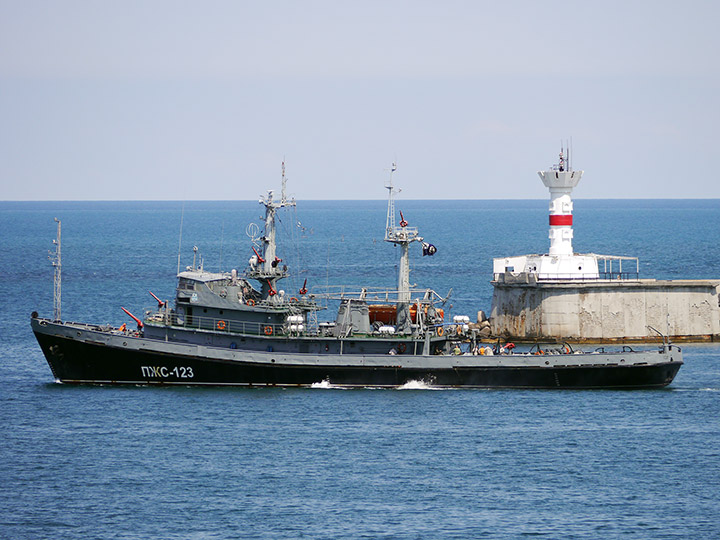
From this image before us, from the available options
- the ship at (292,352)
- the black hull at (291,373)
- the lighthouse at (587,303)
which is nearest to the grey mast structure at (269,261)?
the ship at (292,352)

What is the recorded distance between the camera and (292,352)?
52562mm

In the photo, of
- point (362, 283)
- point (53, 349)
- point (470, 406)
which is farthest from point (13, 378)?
point (362, 283)

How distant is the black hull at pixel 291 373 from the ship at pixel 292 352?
4 cm

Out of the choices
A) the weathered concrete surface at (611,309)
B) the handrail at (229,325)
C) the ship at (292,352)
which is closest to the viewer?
the ship at (292,352)

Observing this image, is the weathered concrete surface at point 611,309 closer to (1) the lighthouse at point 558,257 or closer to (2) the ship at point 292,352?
(1) the lighthouse at point 558,257

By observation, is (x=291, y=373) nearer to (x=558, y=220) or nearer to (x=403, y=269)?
(x=403, y=269)

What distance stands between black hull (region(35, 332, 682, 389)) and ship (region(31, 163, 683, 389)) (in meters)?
0.04

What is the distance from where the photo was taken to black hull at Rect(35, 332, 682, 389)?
52.1 metres

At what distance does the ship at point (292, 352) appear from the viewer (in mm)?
52000

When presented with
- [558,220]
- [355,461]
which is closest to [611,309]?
[558,220]

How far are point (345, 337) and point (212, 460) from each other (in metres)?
12.6

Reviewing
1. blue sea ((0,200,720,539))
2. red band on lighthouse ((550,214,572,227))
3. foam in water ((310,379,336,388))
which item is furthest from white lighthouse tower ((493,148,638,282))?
foam in water ((310,379,336,388))

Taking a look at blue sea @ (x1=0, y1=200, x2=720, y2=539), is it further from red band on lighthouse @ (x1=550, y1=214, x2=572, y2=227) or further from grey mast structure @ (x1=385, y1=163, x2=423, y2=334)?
red band on lighthouse @ (x1=550, y1=214, x2=572, y2=227)

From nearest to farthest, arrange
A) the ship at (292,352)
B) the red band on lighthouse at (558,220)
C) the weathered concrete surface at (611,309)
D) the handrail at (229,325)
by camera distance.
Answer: the ship at (292,352), the handrail at (229,325), the weathered concrete surface at (611,309), the red band on lighthouse at (558,220)
